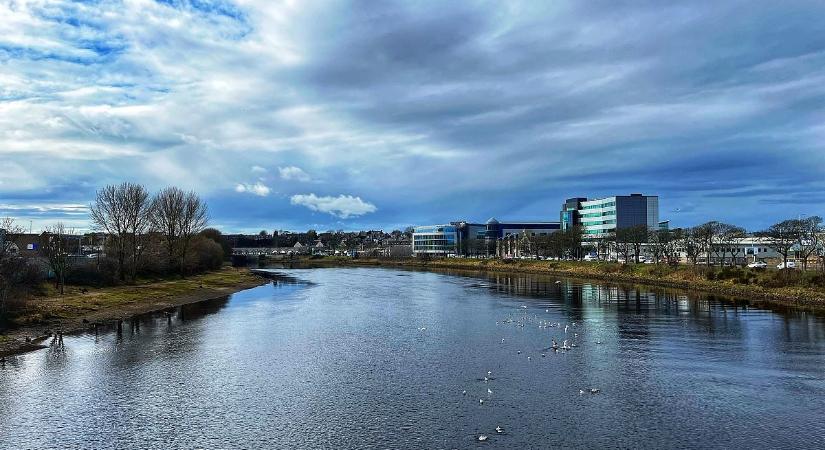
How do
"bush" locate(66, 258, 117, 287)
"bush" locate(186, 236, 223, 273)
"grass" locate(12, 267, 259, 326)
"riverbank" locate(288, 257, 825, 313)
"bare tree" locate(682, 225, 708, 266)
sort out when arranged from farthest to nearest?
"bush" locate(186, 236, 223, 273)
"bare tree" locate(682, 225, 708, 266)
"bush" locate(66, 258, 117, 287)
"riverbank" locate(288, 257, 825, 313)
"grass" locate(12, 267, 259, 326)

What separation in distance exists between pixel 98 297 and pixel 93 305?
5.44m

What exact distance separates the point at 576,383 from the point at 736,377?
8127 millimetres

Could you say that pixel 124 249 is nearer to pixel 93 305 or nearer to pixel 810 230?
pixel 93 305

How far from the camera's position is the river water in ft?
71.0

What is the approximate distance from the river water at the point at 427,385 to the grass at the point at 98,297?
6333mm

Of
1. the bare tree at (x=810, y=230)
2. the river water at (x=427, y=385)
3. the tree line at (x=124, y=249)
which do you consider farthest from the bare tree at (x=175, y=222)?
the bare tree at (x=810, y=230)

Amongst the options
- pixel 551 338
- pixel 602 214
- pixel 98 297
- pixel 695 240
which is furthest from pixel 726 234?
pixel 98 297

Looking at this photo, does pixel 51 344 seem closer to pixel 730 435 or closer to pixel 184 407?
pixel 184 407

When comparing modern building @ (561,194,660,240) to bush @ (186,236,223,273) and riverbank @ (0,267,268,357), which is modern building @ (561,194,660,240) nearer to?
bush @ (186,236,223,273)

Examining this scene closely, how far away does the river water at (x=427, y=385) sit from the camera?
2164 cm

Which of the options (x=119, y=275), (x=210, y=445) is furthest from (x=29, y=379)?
(x=119, y=275)

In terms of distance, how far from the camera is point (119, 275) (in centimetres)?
7694

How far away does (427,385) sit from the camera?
2825 centimetres


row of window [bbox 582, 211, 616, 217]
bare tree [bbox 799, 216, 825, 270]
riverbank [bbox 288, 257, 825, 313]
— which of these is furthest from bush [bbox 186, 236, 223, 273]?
row of window [bbox 582, 211, 616, 217]
